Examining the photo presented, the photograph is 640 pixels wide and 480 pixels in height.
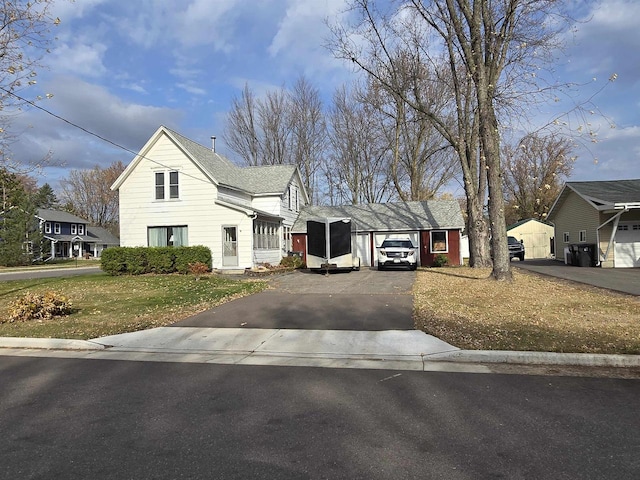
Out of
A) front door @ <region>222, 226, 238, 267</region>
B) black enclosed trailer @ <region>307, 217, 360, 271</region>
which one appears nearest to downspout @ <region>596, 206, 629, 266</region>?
black enclosed trailer @ <region>307, 217, 360, 271</region>

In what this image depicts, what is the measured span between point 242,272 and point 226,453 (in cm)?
1961

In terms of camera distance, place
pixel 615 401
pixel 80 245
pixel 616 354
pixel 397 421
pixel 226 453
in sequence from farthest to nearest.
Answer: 1. pixel 80 245
2. pixel 616 354
3. pixel 615 401
4. pixel 397 421
5. pixel 226 453

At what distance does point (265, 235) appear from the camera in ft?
83.7

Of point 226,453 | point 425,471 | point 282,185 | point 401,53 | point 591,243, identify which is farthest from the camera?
point 282,185

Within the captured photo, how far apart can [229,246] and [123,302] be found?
1102 cm

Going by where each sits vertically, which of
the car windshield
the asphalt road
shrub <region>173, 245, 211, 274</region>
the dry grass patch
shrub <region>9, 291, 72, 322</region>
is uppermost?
the car windshield

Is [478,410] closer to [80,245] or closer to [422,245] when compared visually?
[422,245]

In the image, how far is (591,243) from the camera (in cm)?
2567

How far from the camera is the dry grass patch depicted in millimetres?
7254

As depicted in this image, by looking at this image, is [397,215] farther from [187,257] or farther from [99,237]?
[99,237]

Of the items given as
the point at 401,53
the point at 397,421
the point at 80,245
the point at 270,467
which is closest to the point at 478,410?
the point at 397,421

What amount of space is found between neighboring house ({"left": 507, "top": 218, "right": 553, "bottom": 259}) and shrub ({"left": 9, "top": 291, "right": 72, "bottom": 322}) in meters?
42.6

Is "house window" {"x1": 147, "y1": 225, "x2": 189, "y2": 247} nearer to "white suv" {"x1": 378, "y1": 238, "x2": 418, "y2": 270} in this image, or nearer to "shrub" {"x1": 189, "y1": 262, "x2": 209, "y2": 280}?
"shrub" {"x1": 189, "y1": 262, "x2": 209, "y2": 280}

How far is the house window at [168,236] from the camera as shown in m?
24.8
